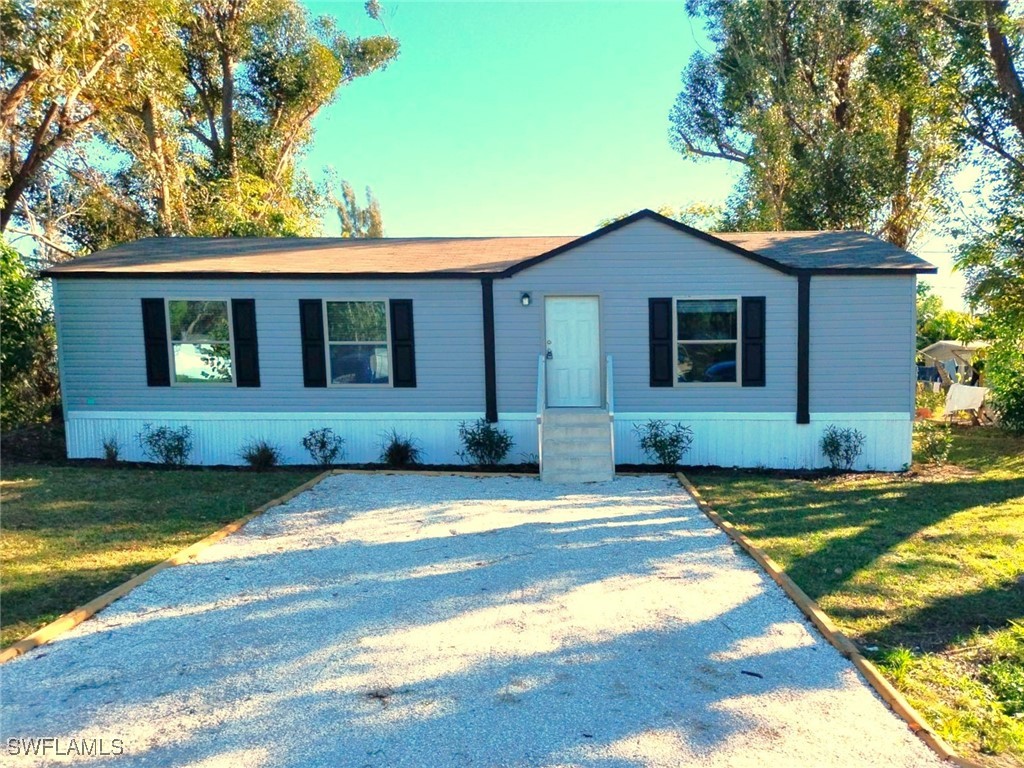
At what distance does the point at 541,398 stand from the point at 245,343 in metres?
4.54

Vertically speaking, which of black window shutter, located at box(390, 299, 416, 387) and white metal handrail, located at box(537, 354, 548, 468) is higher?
black window shutter, located at box(390, 299, 416, 387)

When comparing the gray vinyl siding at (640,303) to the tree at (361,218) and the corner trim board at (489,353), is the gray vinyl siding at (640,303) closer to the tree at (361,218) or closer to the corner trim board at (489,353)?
the corner trim board at (489,353)

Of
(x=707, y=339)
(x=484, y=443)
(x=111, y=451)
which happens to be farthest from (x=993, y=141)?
(x=111, y=451)

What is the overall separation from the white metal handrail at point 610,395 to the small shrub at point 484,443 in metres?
1.56

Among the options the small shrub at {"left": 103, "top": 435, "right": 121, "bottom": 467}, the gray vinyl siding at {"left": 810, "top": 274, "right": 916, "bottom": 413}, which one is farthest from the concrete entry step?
the small shrub at {"left": 103, "top": 435, "right": 121, "bottom": 467}

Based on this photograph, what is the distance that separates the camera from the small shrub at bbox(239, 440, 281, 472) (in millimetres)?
9453

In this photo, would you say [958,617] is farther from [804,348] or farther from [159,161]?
[159,161]

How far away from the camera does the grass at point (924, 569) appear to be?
3.22 m

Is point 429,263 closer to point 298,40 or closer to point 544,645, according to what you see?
point 544,645

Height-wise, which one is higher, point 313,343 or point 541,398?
point 313,343

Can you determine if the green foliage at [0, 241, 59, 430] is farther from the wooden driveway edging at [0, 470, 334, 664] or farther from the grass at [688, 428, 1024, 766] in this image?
the grass at [688, 428, 1024, 766]

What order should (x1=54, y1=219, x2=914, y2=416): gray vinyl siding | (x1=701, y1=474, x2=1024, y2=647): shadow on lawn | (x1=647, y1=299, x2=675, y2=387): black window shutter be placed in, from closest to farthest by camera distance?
1. (x1=701, y1=474, x2=1024, y2=647): shadow on lawn
2. (x1=54, y1=219, x2=914, y2=416): gray vinyl siding
3. (x1=647, y1=299, x2=675, y2=387): black window shutter

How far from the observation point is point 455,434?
9664mm

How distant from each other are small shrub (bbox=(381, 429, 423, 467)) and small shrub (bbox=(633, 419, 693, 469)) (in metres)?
3.29
